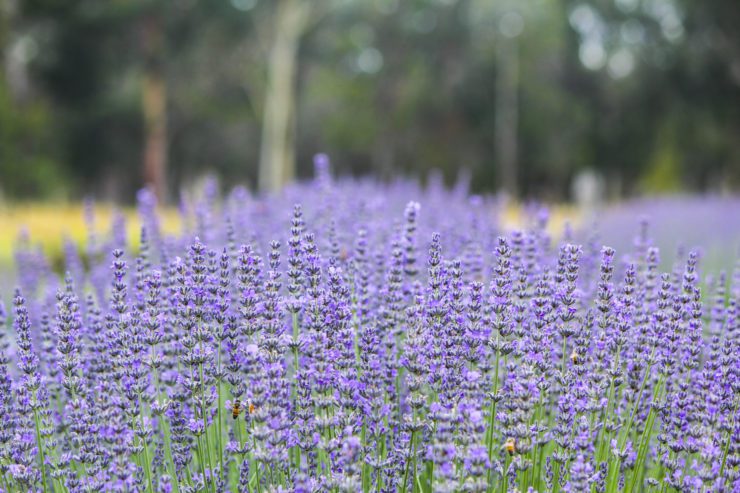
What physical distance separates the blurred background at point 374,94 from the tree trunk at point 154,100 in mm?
73

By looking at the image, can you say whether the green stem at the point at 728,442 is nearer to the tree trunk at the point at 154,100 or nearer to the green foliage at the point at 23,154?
the green foliage at the point at 23,154

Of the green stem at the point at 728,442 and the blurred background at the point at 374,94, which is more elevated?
the blurred background at the point at 374,94

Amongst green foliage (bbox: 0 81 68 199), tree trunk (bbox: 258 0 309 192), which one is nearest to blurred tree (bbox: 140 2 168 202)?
green foliage (bbox: 0 81 68 199)

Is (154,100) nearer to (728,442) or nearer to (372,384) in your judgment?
(372,384)

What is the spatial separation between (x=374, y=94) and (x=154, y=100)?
1522cm

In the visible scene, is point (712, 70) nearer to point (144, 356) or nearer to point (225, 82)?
point (225, 82)

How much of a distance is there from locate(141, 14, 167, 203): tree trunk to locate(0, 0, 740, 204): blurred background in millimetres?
73

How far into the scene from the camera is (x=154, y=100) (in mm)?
25328

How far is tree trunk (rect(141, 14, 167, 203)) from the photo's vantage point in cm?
2508

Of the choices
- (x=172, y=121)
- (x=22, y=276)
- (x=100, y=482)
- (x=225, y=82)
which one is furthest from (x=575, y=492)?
(x=172, y=121)

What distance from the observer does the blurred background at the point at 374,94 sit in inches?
979

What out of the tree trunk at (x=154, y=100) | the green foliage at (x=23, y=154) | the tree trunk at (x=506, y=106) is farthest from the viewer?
the tree trunk at (x=506, y=106)

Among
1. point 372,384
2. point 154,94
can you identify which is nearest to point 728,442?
point 372,384

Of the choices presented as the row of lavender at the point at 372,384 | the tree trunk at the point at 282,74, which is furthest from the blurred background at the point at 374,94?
the row of lavender at the point at 372,384
